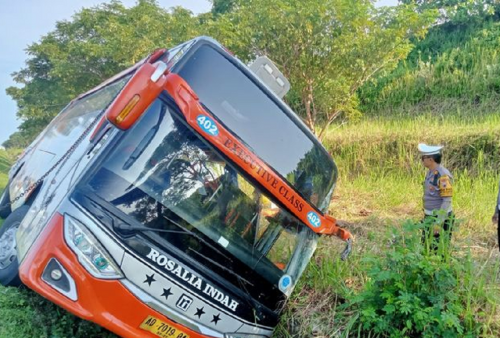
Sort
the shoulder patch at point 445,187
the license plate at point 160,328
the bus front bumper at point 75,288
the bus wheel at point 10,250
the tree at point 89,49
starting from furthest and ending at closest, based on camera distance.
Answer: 1. the tree at point 89,49
2. the shoulder patch at point 445,187
3. the bus wheel at point 10,250
4. the license plate at point 160,328
5. the bus front bumper at point 75,288

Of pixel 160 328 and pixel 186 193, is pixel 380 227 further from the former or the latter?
pixel 160 328

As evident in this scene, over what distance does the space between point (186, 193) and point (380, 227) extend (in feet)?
9.66

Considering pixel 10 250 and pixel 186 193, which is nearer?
pixel 186 193

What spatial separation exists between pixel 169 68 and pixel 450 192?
2805mm

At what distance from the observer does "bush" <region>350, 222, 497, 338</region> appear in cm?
280

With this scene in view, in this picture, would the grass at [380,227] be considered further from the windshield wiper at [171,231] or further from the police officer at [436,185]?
the windshield wiper at [171,231]

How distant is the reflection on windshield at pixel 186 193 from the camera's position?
285 centimetres

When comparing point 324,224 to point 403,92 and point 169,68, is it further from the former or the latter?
point 403,92

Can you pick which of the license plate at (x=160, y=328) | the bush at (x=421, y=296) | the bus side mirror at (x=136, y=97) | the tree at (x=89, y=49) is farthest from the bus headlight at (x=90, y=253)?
the tree at (x=89, y=49)

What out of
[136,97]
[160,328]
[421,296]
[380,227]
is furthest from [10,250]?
[380,227]

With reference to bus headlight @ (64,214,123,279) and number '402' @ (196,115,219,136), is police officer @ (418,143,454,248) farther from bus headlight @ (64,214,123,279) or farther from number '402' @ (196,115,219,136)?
bus headlight @ (64,214,123,279)

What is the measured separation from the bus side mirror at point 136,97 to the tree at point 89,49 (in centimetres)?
741

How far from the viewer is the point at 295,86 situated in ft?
25.5

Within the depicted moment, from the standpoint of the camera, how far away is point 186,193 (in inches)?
117
